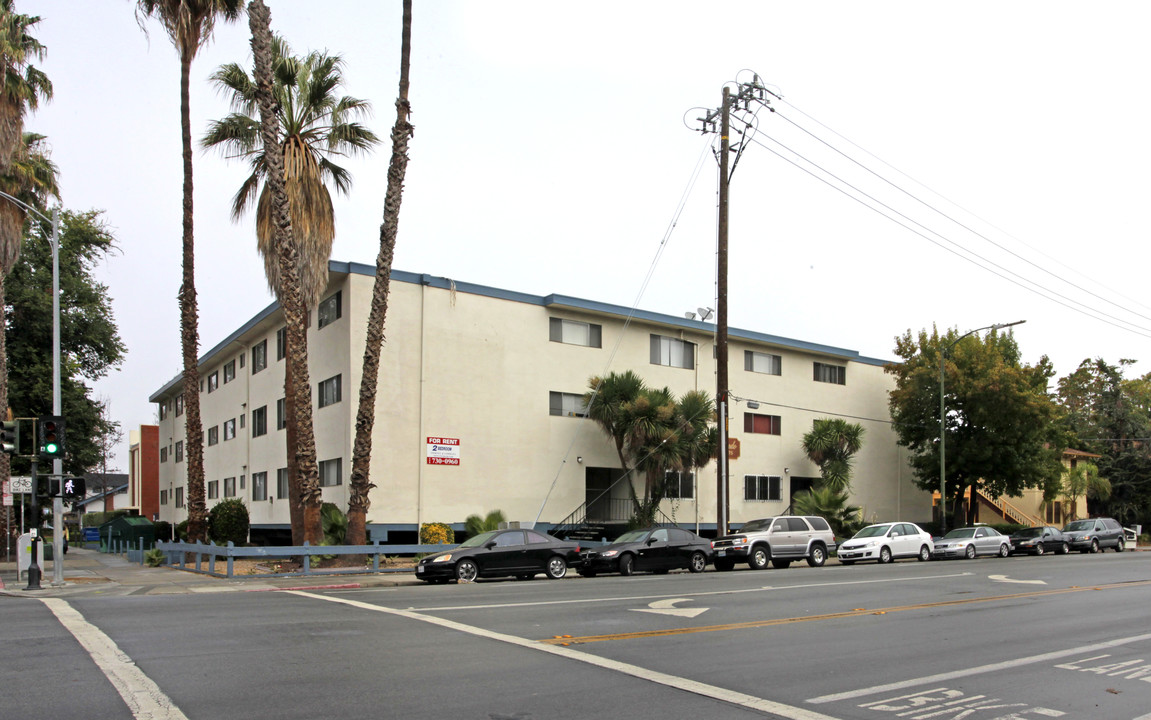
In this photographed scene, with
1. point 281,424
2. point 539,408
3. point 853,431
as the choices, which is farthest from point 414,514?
point 853,431

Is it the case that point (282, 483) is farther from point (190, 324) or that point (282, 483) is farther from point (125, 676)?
point (125, 676)

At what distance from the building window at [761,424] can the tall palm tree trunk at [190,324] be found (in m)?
21.1

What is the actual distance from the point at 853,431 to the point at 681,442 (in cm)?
1070

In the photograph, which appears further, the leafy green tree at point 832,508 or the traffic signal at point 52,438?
the leafy green tree at point 832,508

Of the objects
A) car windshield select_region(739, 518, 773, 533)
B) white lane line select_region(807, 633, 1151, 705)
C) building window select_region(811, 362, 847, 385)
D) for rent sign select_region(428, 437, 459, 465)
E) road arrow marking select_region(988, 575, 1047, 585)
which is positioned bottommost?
road arrow marking select_region(988, 575, 1047, 585)

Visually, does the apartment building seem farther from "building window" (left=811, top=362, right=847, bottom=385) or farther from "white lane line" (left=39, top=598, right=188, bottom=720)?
"white lane line" (left=39, top=598, right=188, bottom=720)

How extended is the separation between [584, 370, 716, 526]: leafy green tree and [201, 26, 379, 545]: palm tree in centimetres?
1049

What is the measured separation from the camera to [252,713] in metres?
6.90

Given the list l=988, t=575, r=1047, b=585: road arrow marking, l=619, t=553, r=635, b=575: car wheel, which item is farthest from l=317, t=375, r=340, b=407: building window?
l=988, t=575, r=1047, b=585: road arrow marking

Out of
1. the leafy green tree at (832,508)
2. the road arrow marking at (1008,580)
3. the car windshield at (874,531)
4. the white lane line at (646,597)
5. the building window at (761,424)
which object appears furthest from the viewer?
the building window at (761,424)

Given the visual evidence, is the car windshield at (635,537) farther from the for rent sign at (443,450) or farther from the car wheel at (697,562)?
the for rent sign at (443,450)

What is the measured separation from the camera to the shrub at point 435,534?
27.2 meters

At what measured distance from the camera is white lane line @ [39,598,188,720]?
22.7 feet

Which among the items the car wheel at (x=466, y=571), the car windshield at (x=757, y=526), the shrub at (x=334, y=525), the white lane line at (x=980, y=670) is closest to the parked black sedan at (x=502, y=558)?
the car wheel at (x=466, y=571)
